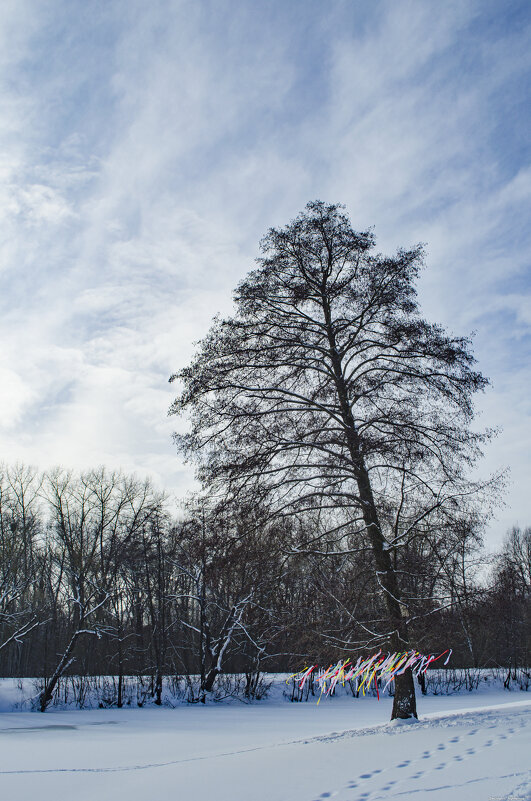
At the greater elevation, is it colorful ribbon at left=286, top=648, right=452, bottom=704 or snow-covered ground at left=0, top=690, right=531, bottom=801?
colorful ribbon at left=286, top=648, right=452, bottom=704

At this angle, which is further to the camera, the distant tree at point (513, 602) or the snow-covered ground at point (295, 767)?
the distant tree at point (513, 602)

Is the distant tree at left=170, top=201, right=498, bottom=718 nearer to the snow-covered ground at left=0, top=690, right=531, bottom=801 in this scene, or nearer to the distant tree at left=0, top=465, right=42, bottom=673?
the snow-covered ground at left=0, top=690, right=531, bottom=801

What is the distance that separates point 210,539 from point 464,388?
17.1 ft

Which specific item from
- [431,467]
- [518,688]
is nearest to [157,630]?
[518,688]

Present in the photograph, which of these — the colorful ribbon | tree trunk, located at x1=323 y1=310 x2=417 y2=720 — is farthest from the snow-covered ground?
the colorful ribbon

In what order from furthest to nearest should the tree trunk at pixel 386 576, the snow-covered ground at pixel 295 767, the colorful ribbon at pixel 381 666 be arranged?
the tree trunk at pixel 386 576, the colorful ribbon at pixel 381 666, the snow-covered ground at pixel 295 767

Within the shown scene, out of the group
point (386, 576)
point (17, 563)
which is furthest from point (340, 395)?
point (17, 563)

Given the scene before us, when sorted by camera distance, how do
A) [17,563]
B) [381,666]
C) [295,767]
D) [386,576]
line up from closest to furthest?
1. [295,767]
2. [381,666]
3. [386,576]
4. [17,563]

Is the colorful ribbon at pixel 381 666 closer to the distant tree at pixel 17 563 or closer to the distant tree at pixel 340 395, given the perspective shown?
the distant tree at pixel 340 395

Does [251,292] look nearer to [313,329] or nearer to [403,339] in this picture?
[313,329]

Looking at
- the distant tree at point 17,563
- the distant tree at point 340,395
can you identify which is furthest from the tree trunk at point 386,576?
the distant tree at point 17,563

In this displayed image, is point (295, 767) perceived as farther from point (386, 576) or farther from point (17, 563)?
point (17, 563)

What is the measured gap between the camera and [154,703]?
26016 millimetres

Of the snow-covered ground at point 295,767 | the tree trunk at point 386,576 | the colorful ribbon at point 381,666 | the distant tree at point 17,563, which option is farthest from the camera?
the distant tree at point 17,563
